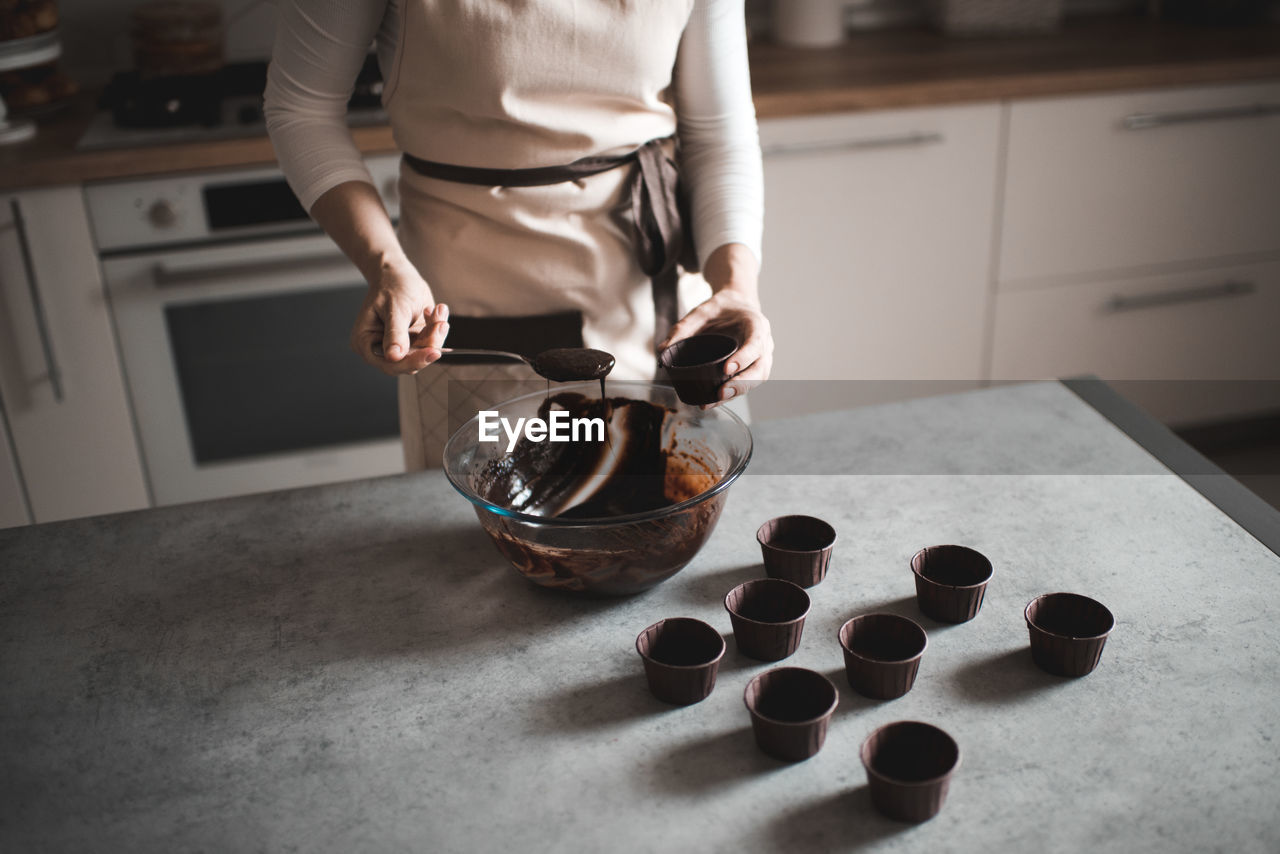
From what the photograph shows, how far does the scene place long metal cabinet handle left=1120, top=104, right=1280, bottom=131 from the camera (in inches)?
82.6

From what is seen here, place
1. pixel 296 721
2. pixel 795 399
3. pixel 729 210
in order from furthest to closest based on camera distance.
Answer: pixel 795 399 → pixel 729 210 → pixel 296 721

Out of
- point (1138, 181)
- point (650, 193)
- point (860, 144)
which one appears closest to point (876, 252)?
point (860, 144)

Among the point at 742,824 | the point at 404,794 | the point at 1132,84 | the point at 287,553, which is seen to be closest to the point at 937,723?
A: the point at 742,824

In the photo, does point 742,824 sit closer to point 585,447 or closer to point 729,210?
point 585,447

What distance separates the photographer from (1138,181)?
217cm

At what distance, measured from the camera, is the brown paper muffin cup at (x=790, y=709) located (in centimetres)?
70

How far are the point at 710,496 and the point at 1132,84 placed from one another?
1.67 meters

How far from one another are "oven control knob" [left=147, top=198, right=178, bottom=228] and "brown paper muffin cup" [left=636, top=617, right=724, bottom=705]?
1.35 meters

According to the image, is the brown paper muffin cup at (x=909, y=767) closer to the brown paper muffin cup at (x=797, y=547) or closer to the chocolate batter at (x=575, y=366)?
the brown paper muffin cup at (x=797, y=547)

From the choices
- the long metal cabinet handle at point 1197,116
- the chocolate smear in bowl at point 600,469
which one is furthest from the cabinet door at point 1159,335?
the chocolate smear in bowl at point 600,469

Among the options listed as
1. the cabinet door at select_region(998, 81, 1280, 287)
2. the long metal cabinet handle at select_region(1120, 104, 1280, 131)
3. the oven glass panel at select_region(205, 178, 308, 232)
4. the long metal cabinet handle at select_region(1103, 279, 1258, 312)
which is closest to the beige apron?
the oven glass panel at select_region(205, 178, 308, 232)

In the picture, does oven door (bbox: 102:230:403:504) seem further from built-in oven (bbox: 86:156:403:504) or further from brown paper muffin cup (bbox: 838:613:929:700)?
brown paper muffin cup (bbox: 838:613:929:700)

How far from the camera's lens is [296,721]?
77cm

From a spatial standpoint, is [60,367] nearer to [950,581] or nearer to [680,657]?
[680,657]
